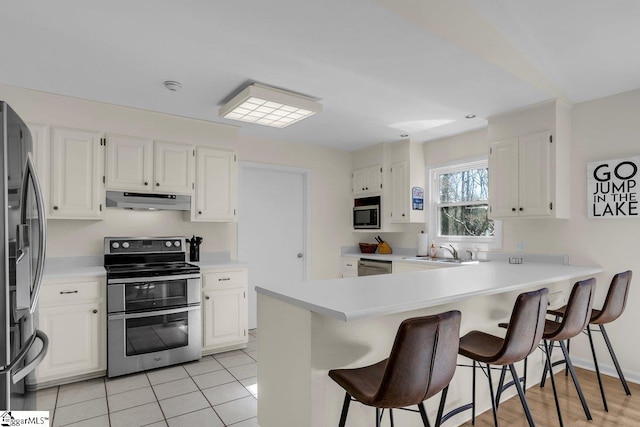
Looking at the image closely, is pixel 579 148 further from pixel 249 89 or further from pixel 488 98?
pixel 249 89

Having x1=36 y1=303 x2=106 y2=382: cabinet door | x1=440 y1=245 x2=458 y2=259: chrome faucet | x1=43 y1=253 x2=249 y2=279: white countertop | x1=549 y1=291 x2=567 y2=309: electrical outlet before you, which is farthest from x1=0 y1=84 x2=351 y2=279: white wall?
x1=549 y1=291 x2=567 y2=309: electrical outlet

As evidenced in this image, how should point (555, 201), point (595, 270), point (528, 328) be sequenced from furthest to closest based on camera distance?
point (555, 201), point (595, 270), point (528, 328)

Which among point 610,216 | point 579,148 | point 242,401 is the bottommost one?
point 242,401

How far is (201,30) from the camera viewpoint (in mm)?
2023

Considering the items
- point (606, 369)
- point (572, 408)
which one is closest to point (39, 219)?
point (572, 408)

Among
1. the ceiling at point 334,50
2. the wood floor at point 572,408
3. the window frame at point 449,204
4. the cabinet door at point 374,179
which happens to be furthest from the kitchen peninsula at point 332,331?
the cabinet door at point 374,179

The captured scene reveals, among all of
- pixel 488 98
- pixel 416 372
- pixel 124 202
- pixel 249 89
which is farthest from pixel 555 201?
pixel 124 202

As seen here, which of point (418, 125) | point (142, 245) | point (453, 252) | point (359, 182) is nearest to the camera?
point (142, 245)

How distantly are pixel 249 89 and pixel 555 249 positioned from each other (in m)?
3.14

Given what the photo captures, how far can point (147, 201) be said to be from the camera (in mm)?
3398

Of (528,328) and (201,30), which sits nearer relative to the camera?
(528,328)

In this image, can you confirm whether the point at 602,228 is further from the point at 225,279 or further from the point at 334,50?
the point at 225,279

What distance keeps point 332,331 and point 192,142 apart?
9.21 feet

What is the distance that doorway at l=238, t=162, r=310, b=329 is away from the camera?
4422mm
